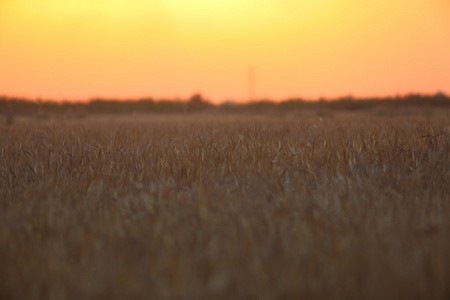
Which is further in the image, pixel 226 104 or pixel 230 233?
pixel 226 104

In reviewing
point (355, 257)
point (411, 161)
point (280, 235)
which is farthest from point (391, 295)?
point (411, 161)

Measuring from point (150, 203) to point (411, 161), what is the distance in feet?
7.10

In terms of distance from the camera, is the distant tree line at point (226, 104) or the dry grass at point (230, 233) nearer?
the dry grass at point (230, 233)

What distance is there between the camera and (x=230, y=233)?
178cm

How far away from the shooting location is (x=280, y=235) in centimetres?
175

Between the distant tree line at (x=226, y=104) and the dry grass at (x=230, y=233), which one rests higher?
the distant tree line at (x=226, y=104)

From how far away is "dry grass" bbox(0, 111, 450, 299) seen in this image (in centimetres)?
138

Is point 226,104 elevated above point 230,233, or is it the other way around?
point 226,104

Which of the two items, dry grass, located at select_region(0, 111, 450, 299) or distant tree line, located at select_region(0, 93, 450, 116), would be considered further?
distant tree line, located at select_region(0, 93, 450, 116)

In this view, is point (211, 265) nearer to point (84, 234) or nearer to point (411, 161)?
point (84, 234)

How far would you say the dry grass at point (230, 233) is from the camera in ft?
4.54

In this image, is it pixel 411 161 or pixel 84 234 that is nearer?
pixel 84 234

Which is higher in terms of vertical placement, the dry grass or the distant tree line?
the distant tree line

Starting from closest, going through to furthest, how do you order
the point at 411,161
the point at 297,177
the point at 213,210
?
the point at 213,210 < the point at 297,177 < the point at 411,161
